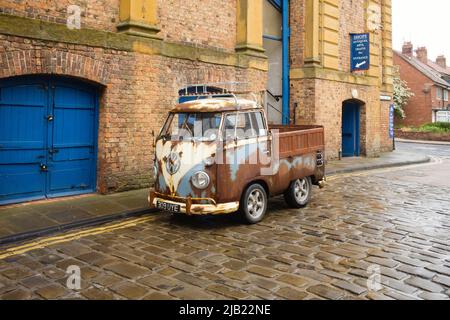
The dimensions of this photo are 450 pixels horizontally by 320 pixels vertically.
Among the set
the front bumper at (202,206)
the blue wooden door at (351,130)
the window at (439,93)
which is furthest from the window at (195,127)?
the window at (439,93)

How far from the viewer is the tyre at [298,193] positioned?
8.52m

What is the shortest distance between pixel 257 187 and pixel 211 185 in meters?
1.09

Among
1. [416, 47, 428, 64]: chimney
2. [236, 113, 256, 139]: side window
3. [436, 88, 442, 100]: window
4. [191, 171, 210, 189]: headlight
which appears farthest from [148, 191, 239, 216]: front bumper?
[416, 47, 428, 64]: chimney

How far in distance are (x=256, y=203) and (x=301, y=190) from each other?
5.69 ft

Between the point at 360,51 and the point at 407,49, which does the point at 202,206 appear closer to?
the point at 360,51

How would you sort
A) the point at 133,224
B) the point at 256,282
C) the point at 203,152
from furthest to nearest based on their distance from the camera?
the point at 133,224 → the point at 203,152 → the point at 256,282

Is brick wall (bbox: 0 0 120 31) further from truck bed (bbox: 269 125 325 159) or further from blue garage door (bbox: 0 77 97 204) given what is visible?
truck bed (bbox: 269 125 325 159)

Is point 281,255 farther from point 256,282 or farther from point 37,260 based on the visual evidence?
point 37,260

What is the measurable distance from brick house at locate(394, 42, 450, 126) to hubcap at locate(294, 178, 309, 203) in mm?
42154

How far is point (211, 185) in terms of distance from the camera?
6781 mm

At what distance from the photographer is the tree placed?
4453 centimetres

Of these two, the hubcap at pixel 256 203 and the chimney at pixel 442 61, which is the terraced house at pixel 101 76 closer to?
the hubcap at pixel 256 203
